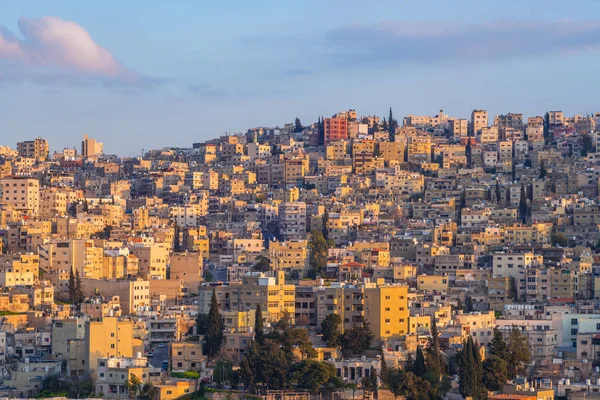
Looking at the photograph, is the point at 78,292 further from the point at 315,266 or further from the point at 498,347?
the point at 498,347

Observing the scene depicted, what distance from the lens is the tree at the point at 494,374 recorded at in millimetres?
48562

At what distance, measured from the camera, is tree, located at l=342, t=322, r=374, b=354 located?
5122 centimetres

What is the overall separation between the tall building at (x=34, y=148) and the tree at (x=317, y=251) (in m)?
38.1

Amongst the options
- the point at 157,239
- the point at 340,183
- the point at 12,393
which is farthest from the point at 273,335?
the point at 340,183

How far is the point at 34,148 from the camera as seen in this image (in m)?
112

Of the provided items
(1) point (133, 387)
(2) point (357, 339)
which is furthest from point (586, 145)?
(1) point (133, 387)

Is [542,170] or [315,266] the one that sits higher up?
[542,170]

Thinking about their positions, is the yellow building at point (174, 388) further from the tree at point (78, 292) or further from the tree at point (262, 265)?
the tree at point (262, 265)

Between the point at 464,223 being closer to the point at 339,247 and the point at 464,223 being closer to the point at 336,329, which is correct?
the point at 339,247

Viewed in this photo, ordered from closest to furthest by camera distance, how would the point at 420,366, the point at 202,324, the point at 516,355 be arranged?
the point at 420,366, the point at 516,355, the point at 202,324

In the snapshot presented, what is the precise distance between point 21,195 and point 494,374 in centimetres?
3994

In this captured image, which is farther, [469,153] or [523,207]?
[469,153]

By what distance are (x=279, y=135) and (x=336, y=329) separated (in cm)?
6782

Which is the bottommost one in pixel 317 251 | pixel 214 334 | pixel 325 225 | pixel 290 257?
pixel 214 334
